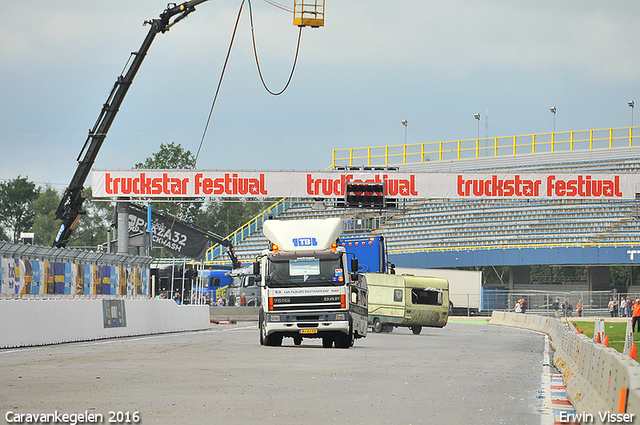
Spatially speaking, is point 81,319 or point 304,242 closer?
point 304,242

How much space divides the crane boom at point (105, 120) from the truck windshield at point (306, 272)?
58.2 feet

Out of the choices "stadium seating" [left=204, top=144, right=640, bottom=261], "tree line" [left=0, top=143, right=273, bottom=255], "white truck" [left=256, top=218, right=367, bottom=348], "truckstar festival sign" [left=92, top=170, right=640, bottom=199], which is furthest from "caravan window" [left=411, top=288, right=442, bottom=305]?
"tree line" [left=0, top=143, right=273, bottom=255]

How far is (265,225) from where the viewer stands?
2375cm

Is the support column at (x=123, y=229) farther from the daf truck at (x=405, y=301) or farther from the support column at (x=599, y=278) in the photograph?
the support column at (x=599, y=278)

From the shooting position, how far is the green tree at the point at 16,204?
113125 mm

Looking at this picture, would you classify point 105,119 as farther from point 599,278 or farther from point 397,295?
point 599,278

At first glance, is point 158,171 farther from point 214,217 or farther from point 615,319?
point 214,217

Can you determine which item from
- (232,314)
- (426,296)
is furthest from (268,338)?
(232,314)

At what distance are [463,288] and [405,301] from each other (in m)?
26.2

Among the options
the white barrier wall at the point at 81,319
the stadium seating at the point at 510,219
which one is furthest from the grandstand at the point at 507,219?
the white barrier wall at the point at 81,319

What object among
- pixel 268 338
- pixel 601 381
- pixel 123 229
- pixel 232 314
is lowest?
pixel 232 314

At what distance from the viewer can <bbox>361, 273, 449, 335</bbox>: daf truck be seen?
33.4 metres

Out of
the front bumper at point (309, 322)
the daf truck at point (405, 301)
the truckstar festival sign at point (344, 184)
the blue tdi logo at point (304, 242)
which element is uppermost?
the truckstar festival sign at point (344, 184)

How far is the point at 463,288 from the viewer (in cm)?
5950
